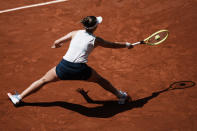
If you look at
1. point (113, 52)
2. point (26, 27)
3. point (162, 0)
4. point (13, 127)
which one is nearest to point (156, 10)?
point (162, 0)

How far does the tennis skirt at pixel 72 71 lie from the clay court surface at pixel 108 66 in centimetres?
81

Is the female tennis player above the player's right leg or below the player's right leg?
above

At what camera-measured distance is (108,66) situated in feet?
19.5

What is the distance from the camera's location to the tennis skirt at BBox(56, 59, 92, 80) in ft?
14.3

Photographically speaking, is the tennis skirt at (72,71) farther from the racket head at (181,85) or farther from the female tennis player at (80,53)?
the racket head at (181,85)

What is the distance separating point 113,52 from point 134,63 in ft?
2.11

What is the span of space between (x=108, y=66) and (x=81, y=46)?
1763mm

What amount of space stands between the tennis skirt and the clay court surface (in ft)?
2.66

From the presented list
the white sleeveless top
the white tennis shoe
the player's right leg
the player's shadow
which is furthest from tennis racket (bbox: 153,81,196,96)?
the white tennis shoe

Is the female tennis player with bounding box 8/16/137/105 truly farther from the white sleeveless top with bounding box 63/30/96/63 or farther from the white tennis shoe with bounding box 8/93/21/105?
the white tennis shoe with bounding box 8/93/21/105

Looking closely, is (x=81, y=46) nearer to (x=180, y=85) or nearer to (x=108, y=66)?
(x=108, y=66)

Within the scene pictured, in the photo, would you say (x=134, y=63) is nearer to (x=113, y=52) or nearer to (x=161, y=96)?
(x=113, y=52)

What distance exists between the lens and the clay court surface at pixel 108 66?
475 centimetres

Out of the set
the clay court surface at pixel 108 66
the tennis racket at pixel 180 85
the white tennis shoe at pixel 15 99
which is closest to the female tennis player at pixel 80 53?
the white tennis shoe at pixel 15 99
